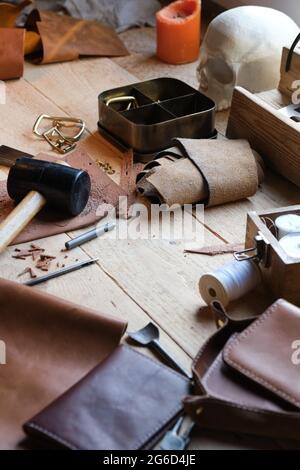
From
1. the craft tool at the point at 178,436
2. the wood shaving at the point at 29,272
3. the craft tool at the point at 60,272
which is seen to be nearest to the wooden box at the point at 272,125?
the craft tool at the point at 60,272

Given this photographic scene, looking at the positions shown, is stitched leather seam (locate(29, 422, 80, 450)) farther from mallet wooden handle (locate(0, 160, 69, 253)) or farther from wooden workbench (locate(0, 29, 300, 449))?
mallet wooden handle (locate(0, 160, 69, 253))

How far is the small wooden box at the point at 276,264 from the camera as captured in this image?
4.33 ft

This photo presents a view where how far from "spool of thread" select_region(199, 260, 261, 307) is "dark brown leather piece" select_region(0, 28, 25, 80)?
Result: 3.91 ft

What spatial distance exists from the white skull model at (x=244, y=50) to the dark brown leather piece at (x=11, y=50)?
1.86ft

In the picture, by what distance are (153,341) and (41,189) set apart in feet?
1.60

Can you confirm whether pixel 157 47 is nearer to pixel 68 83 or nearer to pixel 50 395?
pixel 68 83

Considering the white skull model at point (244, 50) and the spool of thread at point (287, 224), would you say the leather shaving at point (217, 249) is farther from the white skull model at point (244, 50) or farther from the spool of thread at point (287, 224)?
the white skull model at point (244, 50)

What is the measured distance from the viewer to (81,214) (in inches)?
65.8

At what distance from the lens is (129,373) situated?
1188 millimetres

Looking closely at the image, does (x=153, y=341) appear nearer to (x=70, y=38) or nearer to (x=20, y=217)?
(x=20, y=217)

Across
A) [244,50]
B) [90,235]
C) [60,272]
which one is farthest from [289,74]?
[60,272]

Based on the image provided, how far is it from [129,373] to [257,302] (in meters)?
0.34

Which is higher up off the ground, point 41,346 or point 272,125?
point 272,125

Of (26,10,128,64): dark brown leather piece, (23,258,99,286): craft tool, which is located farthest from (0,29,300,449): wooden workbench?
(26,10,128,64): dark brown leather piece
